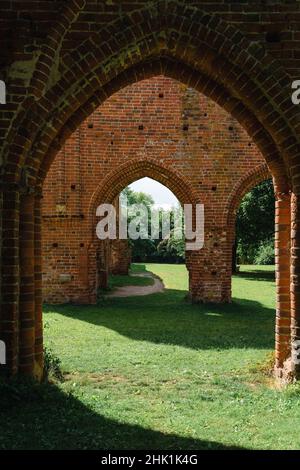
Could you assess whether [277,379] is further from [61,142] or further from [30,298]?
[61,142]

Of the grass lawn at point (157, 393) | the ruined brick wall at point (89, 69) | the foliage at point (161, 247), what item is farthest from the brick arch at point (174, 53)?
the foliage at point (161, 247)

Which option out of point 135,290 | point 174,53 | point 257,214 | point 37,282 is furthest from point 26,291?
point 257,214

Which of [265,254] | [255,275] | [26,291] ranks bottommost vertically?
[255,275]

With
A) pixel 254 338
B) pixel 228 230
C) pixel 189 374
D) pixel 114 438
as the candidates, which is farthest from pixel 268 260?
pixel 114 438

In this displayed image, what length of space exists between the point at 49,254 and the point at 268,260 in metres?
26.5

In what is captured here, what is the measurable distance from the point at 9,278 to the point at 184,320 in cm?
664

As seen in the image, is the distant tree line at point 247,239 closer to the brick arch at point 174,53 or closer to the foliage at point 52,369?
the foliage at point 52,369

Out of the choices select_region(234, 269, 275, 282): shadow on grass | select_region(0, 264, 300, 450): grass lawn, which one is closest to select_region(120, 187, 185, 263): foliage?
select_region(234, 269, 275, 282): shadow on grass

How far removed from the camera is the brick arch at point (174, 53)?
4965 millimetres

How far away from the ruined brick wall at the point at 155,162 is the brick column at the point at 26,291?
798cm

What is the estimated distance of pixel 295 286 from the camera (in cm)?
523

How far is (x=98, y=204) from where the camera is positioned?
527 inches

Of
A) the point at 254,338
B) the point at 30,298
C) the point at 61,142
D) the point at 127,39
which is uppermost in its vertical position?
the point at 127,39

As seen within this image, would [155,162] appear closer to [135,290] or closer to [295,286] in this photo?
[135,290]
